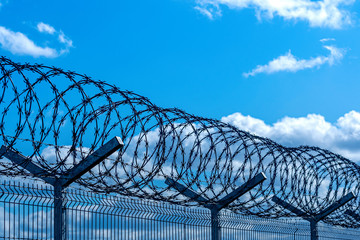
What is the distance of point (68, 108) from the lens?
1255 centimetres

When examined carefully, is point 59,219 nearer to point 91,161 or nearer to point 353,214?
point 91,161

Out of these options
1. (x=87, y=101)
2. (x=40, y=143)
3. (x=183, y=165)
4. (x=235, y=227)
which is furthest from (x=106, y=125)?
(x=235, y=227)

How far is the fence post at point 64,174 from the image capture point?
12711 mm

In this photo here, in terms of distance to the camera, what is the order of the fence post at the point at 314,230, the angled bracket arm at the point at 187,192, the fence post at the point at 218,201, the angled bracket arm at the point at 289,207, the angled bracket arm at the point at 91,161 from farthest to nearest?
the fence post at the point at 314,230, the angled bracket arm at the point at 289,207, the fence post at the point at 218,201, the angled bracket arm at the point at 187,192, the angled bracket arm at the point at 91,161

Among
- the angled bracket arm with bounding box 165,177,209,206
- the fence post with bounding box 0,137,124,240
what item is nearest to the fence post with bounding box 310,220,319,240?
the angled bracket arm with bounding box 165,177,209,206

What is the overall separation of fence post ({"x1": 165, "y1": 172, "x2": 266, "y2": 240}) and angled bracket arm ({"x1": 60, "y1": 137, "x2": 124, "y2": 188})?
4.30 meters

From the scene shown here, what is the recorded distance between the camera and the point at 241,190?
58.3 feet

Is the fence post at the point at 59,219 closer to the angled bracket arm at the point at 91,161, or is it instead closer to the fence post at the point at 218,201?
the angled bracket arm at the point at 91,161

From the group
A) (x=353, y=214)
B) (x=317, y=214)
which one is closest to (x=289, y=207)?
(x=317, y=214)

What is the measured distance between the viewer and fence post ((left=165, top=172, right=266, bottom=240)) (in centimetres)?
1720

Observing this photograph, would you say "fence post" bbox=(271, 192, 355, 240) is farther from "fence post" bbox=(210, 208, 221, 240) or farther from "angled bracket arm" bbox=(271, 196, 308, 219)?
"fence post" bbox=(210, 208, 221, 240)

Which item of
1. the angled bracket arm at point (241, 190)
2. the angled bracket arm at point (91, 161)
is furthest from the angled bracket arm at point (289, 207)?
the angled bracket arm at point (91, 161)

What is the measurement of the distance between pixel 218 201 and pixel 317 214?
270 inches

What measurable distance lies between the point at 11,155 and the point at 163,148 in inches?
130
